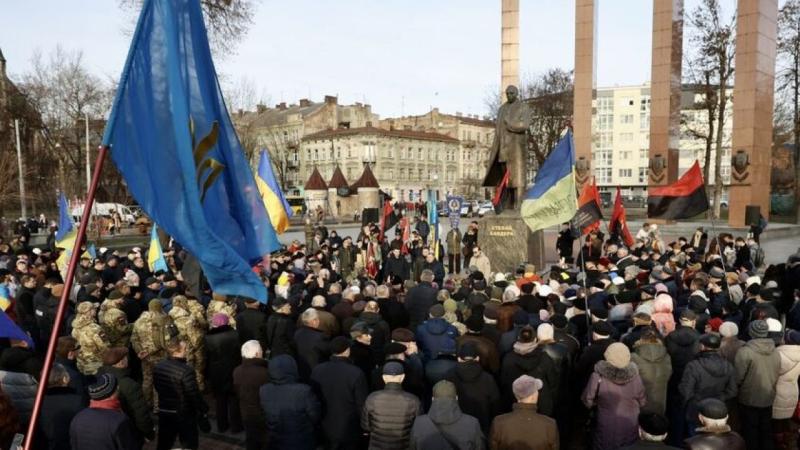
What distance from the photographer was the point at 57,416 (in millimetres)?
4668

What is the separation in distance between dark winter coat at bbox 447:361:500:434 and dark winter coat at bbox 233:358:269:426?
1.93 m

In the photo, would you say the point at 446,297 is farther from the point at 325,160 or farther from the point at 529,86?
the point at 325,160

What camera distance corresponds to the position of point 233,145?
4.40 m

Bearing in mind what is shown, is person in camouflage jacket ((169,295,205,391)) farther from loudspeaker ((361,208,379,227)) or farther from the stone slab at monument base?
loudspeaker ((361,208,379,227))

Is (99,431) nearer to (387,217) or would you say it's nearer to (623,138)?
(387,217)

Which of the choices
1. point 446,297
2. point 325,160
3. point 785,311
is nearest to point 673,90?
point 785,311

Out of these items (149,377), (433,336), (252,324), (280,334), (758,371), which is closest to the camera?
(758,371)

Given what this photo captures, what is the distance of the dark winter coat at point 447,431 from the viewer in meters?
4.28

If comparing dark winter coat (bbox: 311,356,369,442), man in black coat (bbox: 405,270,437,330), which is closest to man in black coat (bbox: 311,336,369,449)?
dark winter coat (bbox: 311,356,369,442)

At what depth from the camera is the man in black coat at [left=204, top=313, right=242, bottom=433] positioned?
267 inches

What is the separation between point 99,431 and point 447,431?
97.5 inches

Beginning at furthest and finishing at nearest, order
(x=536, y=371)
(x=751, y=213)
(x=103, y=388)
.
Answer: (x=751, y=213) < (x=536, y=371) < (x=103, y=388)

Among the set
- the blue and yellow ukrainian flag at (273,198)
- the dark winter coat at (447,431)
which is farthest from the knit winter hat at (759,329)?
the blue and yellow ukrainian flag at (273,198)

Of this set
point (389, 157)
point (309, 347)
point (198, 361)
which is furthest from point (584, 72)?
point (389, 157)
